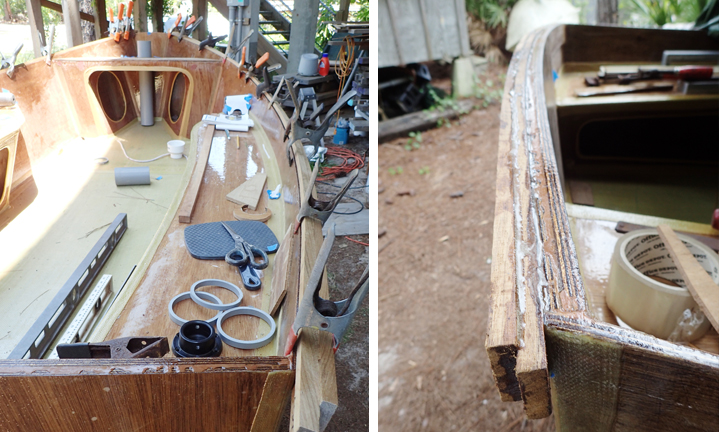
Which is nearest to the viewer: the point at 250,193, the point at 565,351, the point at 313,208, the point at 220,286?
the point at 565,351

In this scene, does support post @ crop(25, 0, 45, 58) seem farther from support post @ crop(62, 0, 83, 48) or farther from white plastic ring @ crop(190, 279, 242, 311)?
white plastic ring @ crop(190, 279, 242, 311)

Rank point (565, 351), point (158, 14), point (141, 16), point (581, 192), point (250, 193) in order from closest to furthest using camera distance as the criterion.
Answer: point (565, 351) < point (250, 193) < point (581, 192) < point (141, 16) < point (158, 14)

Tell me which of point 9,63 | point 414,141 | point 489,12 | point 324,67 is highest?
point 489,12

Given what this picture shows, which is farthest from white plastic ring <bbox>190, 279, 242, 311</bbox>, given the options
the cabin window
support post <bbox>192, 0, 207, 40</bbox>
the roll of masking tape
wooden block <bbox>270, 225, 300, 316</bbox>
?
support post <bbox>192, 0, 207, 40</bbox>

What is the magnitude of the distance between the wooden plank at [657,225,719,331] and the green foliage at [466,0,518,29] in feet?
18.0

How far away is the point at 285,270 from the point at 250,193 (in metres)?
0.87

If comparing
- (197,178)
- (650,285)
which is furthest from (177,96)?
(650,285)

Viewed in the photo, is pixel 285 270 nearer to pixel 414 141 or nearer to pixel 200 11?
pixel 414 141

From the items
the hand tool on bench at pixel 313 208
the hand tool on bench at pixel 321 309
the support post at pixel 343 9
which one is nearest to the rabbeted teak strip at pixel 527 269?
the hand tool on bench at pixel 321 309

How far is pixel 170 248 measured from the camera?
78.8 inches

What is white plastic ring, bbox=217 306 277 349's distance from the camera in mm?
1479

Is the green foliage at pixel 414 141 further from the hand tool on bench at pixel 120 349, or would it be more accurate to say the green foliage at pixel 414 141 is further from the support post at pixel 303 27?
the hand tool on bench at pixel 120 349

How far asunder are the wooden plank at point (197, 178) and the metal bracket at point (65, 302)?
486mm

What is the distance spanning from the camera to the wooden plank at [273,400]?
113cm
